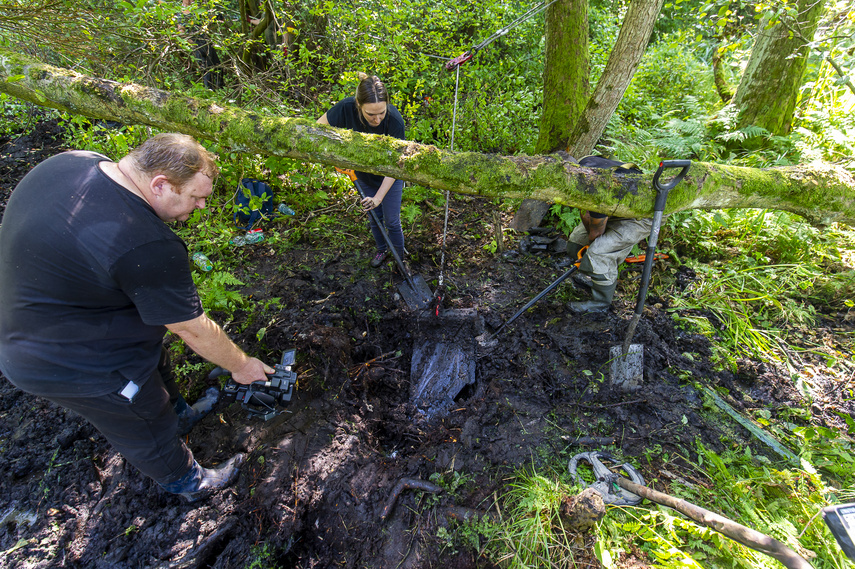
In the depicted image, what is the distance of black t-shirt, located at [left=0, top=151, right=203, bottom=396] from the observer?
1.56 meters

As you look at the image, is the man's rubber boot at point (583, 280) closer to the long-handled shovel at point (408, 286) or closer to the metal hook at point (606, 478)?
the long-handled shovel at point (408, 286)

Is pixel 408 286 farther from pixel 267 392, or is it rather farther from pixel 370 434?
pixel 267 392

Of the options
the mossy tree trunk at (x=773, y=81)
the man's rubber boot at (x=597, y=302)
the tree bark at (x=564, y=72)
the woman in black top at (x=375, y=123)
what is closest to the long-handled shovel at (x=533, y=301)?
the man's rubber boot at (x=597, y=302)

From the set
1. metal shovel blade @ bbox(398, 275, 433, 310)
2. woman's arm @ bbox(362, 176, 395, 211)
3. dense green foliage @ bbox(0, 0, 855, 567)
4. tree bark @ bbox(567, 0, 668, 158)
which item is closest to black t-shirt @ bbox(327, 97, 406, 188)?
woman's arm @ bbox(362, 176, 395, 211)

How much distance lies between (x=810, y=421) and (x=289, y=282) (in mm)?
4695

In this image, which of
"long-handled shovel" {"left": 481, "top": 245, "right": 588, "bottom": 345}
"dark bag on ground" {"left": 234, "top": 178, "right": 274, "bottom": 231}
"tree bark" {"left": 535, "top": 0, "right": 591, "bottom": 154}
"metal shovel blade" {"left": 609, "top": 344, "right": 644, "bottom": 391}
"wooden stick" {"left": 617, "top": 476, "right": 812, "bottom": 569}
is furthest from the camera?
"dark bag on ground" {"left": 234, "top": 178, "right": 274, "bottom": 231}

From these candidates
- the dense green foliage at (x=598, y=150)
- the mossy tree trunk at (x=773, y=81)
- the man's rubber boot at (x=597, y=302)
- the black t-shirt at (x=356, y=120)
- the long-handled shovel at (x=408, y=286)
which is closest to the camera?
the dense green foliage at (x=598, y=150)

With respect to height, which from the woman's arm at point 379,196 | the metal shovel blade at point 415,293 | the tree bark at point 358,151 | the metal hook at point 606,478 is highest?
the tree bark at point 358,151

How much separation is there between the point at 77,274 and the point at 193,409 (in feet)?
5.04

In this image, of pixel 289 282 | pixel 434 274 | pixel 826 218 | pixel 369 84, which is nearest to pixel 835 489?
pixel 826 218

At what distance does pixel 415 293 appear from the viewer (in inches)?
152

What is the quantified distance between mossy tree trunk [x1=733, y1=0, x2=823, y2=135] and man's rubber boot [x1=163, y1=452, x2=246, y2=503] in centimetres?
736

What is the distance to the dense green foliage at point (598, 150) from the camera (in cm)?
216

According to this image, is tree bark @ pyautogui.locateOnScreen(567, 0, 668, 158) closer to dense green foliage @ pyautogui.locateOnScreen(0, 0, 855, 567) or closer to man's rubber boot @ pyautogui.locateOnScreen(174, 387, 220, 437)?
dense green foliage @ pyautogui.locateOnScreen(0, 0, 855, 567)
